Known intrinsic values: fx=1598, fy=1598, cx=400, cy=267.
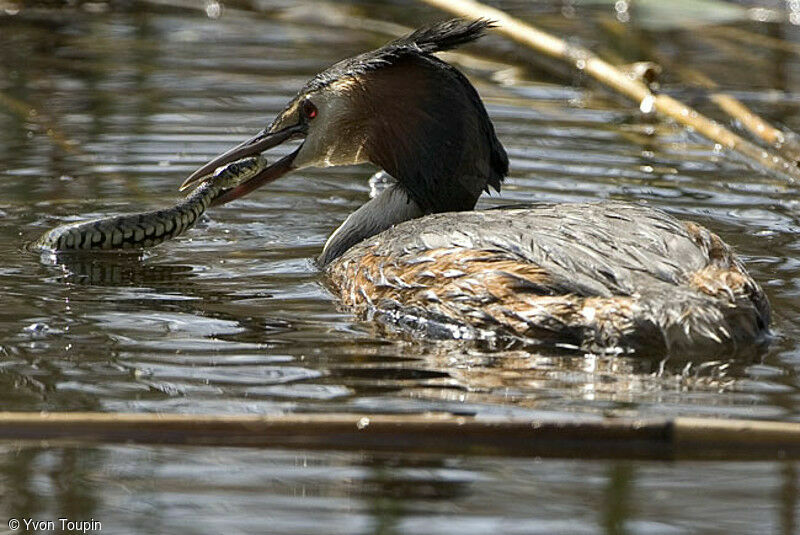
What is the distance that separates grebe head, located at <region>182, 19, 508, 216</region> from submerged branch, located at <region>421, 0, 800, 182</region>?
1664 mm

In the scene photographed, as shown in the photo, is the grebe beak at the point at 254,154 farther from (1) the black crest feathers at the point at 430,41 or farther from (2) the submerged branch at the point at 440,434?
(2) the submerged branch at the point at 440,434

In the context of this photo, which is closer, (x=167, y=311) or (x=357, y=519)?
(x=357, y=519)

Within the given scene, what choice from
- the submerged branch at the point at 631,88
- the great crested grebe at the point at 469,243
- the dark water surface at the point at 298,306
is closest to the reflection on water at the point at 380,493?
the dark water surface at the point at 298,306

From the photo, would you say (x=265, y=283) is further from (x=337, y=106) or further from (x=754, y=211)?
(x=754, y=211)

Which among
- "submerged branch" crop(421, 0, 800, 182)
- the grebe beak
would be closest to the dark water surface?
"submerged branch" crop(421, 0, 800, 182)

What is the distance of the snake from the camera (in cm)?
678

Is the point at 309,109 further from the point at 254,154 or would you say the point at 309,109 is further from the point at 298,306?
the point at 298,306

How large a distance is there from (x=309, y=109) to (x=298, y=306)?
1132 millimetres

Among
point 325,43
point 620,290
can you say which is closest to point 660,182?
point 620,290

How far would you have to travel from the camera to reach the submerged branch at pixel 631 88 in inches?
337

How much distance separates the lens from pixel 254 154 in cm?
678

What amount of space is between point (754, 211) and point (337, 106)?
218 cm

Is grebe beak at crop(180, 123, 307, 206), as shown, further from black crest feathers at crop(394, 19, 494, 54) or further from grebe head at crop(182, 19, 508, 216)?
black crest feathers at crop(394, 19, 494, 54)

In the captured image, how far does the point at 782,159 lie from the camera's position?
8539mm
